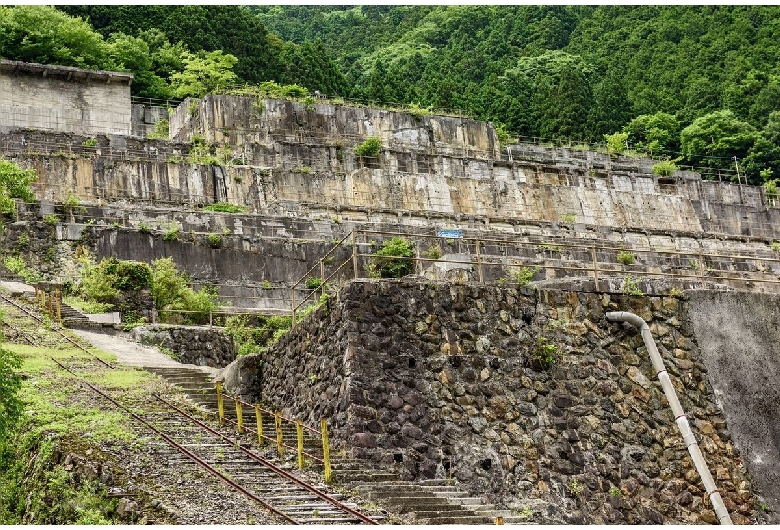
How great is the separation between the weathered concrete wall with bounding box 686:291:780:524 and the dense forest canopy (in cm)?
3504

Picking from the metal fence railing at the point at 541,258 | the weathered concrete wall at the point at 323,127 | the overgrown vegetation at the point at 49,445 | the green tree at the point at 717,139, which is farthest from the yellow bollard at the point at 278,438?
the green tree at the point at 717,139

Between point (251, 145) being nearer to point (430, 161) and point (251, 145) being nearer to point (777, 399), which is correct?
point (430, 161)

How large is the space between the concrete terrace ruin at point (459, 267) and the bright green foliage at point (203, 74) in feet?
14.8

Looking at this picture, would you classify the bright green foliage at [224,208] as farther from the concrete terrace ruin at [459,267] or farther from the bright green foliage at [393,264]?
the bright green foliage at [393,264]

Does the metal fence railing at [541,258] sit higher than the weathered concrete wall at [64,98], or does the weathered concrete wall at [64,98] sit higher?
the weathered concrete wall at [64,98]

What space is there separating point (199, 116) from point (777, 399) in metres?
29.3

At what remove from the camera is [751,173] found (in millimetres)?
63938

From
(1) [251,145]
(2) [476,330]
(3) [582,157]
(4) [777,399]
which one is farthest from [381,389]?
(3) [582,157]

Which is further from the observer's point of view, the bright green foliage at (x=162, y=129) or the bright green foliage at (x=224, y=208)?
the bright green foliage at (x=162, y=129)

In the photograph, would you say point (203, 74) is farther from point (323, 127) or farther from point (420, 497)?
point (420, 497)

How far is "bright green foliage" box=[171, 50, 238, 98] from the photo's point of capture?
5341 cm

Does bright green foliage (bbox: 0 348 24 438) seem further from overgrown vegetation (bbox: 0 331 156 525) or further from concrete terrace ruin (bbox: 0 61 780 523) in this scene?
concrete terrace ruin (bbox: 0 61 780 523)

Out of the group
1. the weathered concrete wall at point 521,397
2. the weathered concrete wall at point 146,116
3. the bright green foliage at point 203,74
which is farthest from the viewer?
the bright green foliage at point 203,74

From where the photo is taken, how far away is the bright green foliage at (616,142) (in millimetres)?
54688
